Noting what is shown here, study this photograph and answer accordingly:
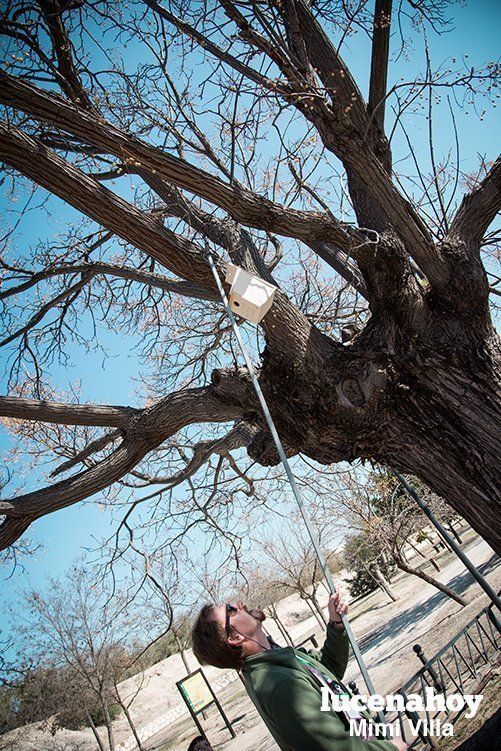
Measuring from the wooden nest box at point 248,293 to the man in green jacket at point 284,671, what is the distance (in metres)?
1.85

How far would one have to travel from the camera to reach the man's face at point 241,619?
1.75 metres

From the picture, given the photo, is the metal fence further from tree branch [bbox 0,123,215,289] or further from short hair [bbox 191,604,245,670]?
tree branch [bbox 0,123,215,289]

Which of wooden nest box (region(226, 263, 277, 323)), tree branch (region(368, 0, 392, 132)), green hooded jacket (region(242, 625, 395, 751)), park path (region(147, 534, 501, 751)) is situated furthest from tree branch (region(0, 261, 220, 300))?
park path (region(147, 534, 501, 751))

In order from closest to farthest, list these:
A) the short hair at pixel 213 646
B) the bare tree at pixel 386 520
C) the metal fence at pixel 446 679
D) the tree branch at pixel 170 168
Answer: the short hair at pixel 213 646
the tree branch at pixel 170 168
the metal fence at pixel 446 679
the bare tree at pixel 386 520

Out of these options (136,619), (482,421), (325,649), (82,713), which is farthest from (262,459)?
(82,713)

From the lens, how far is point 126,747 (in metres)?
20.2

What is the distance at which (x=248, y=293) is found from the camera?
304cm

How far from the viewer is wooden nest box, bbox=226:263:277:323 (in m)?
3.02

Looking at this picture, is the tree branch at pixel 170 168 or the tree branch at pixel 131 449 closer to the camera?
the tree branch at pixel 170 168

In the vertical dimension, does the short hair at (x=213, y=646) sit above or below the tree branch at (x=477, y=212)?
below

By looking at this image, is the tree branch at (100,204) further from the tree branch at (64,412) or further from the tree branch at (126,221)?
the tree branch at (64,412)

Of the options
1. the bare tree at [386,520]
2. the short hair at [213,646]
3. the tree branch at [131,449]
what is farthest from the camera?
the bare tree at [386,520]

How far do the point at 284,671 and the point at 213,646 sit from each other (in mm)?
367

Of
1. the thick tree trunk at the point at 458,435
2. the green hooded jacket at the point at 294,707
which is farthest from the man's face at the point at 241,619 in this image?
the thick tree trunk at the point at 458,435
